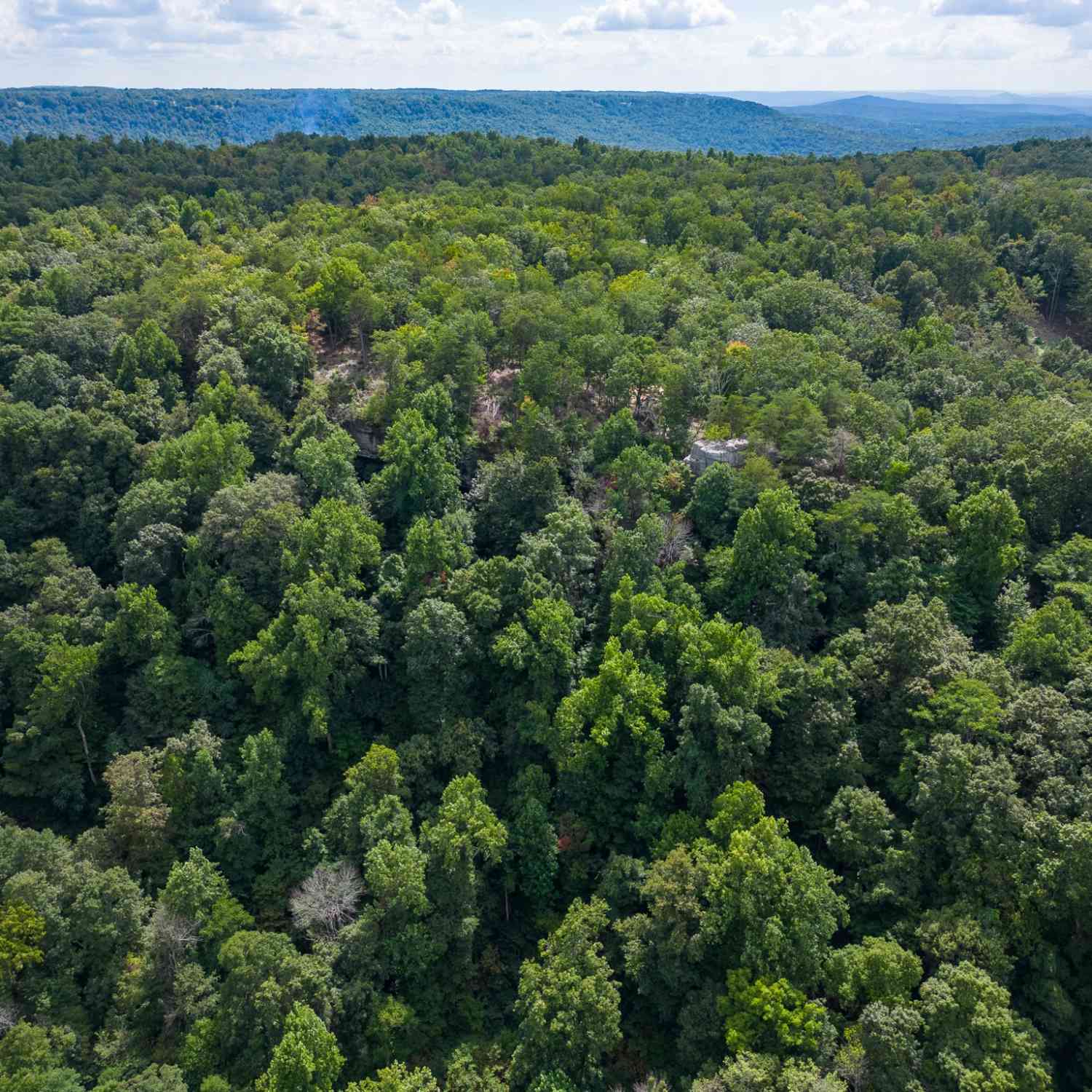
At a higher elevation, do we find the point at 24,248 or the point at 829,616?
the point at 24,248

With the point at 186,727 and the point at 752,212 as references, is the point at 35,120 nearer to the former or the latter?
the point at 752,212

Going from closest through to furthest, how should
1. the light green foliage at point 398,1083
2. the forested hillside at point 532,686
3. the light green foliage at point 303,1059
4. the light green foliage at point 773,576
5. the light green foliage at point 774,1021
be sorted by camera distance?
the light green foliage at point 774,1021 < the light green foliage at point 303,1059 < the light green foliage at point 398,1083 < the forested hillside at point 532,686 < the light green foliage at point 773,576

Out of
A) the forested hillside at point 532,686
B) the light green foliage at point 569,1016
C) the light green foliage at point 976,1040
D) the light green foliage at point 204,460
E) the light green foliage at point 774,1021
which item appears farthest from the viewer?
the light green foliage at point 204,460

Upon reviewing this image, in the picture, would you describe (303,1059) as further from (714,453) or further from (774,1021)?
(714,453)

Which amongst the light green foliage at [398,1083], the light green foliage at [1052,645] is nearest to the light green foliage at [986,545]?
the light green foliage at [1052,645]

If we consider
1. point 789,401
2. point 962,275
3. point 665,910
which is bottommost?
point 665,910

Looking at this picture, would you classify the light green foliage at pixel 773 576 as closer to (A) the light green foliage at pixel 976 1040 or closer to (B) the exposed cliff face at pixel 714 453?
(B) the exposed cliff face at pixel 714 453

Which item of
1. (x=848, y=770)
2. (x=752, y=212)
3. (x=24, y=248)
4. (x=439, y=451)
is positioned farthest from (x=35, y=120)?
(x=848, y=770)

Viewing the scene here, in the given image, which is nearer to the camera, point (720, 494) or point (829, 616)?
point (829, 616)
